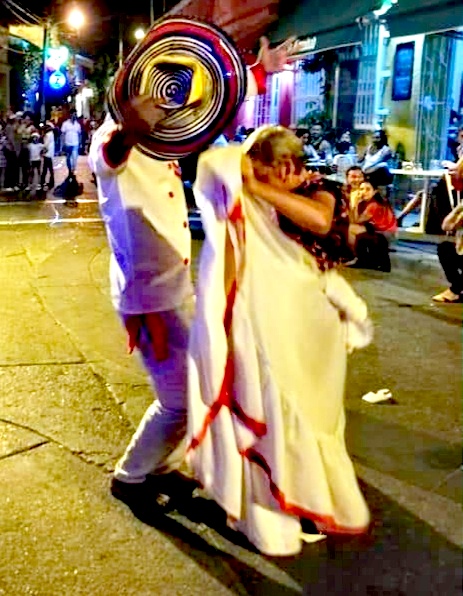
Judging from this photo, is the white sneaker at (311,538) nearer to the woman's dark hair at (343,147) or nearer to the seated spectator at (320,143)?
the seated spectator at (320,143)

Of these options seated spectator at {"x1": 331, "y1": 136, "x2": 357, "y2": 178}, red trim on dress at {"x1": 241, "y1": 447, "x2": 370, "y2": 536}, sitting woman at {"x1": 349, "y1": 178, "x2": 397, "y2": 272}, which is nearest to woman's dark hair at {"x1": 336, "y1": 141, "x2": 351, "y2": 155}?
seated spectator at {"x1": 331, "y1": 136, "x2": 357, "y2": 178}

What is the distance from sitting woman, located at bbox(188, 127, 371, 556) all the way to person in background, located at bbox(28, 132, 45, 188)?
50.6 feet

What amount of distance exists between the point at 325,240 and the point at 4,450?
2.25m

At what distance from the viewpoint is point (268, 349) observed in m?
3.17

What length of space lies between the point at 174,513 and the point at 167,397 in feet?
1.92

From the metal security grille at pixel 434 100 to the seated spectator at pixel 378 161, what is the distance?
0.99 m

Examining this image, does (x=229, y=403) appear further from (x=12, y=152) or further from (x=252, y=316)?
(x=12, y=152)

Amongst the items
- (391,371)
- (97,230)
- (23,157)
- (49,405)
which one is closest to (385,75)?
(97,230)

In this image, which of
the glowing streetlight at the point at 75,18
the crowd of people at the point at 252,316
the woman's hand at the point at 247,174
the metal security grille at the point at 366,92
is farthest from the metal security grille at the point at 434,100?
the glowing streetlight at the point at 75,18

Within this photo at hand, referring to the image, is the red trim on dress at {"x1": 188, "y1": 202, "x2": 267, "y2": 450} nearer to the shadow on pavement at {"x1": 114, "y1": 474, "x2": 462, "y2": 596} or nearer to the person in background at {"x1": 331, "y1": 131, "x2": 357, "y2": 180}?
the shadow on pavement at {"x1": 114, "y1": 474, "x2": 462, "y2": 596}

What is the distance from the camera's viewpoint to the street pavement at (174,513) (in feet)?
10.9

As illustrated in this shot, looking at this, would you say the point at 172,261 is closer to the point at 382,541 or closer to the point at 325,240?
the point at 325,240

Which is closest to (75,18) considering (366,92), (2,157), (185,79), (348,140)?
(2,157)

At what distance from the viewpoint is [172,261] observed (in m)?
3.63
